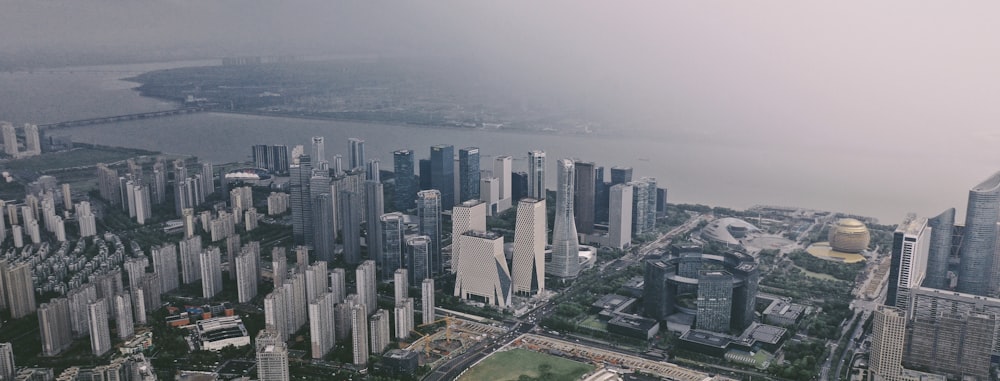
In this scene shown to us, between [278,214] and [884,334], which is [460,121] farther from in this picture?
[884,334]

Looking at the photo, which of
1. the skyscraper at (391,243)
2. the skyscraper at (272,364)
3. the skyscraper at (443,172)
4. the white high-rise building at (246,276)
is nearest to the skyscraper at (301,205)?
the skyscraper at (391,243)

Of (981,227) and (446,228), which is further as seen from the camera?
(446,228)

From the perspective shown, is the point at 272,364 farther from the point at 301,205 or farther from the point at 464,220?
the point at 301,205

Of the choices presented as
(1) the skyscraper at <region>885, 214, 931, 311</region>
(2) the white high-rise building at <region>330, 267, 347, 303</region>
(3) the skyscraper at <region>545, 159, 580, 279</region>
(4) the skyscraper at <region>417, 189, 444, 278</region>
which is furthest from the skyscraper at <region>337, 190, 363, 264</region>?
(1) the skyscraper at <region>885, 214, 931, 311</region>

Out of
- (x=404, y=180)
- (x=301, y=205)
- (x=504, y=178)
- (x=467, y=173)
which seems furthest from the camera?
(x=504, y=178)

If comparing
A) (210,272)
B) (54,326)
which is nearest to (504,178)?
(210,272)

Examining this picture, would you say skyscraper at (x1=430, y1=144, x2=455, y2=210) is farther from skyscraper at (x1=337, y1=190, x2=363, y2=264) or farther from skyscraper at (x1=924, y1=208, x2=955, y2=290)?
skyscraper at (x1=924, y1=208, x2=955, y2=290)

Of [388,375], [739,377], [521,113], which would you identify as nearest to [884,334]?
[739,377]

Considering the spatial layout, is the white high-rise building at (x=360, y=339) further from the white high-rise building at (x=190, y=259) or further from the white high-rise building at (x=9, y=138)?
the white high-rise building at (x=9, y=138)

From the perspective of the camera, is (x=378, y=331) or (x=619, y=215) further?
(x=619, y=215)
